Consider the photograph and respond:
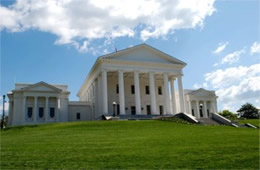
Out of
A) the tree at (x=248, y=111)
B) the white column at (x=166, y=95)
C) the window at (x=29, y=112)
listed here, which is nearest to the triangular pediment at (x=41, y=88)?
the window at (x=29, y=112)

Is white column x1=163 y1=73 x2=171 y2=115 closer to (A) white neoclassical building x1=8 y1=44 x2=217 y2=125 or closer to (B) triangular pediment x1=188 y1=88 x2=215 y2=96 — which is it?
(A) white neoclassical building x1=8 y1=44 x2=217 y2=125

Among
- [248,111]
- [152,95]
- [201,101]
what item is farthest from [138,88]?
[248,111]

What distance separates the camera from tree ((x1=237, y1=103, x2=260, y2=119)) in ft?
276

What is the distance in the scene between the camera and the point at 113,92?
51156 millimetres

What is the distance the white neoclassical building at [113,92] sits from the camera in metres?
45.2

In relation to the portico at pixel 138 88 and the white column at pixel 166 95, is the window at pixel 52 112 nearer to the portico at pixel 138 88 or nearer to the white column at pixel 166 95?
the portico at pixel 138 88

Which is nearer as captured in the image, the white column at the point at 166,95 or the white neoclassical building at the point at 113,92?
the white neoclassical building at the point at 113,92

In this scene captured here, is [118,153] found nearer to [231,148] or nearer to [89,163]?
[89,163]

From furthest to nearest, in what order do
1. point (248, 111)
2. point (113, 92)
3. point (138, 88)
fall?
point (248, 111), point (113, 92), point (138, 88)

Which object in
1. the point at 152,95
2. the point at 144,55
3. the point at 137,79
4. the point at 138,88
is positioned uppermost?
the point at 144,55

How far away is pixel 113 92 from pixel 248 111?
56.7 m

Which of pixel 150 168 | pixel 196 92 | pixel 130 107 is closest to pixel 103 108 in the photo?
pixel 130 107

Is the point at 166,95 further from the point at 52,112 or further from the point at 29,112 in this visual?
the point at 29,112

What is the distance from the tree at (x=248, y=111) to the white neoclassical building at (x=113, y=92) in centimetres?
4533
